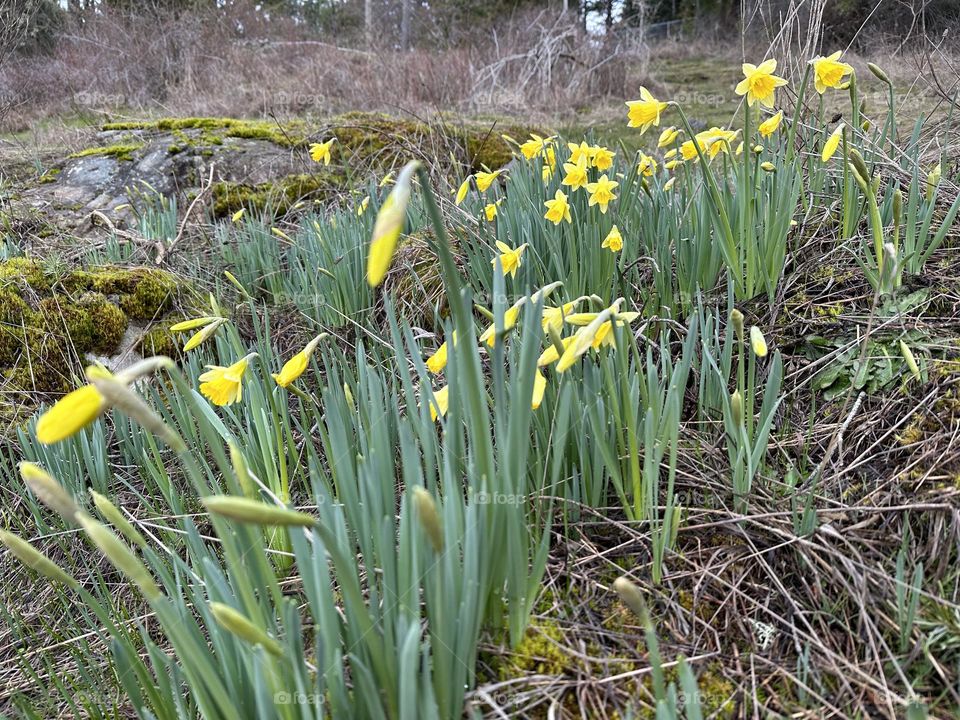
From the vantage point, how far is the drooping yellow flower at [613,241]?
2.07 meters

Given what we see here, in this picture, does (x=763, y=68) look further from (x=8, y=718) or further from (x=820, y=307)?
(x=8, y=718)

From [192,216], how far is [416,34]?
15346mm

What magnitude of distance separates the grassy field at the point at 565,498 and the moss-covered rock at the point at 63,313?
5cm

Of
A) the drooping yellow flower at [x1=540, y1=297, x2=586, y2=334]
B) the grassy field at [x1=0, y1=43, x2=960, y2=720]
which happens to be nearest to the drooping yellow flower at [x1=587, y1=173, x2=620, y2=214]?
the grassy field at [x1=0, y1=43, x2=960, y2=720]

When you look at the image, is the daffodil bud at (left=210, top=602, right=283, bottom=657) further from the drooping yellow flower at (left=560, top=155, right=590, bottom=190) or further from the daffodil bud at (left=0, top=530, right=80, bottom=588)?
the drooping yellow flower at (left=560, top=155, right=590, bottom=190)

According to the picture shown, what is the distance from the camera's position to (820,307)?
78.1 inches

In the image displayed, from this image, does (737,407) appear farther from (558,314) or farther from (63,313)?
(63,313)

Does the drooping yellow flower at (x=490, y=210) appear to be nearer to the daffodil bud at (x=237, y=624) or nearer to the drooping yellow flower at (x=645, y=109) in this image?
the drooping yellow flower at (x=645, y=109)

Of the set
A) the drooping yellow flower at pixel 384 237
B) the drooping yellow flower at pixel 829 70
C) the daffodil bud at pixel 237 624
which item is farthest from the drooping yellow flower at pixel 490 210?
the daffodil bud at pixel 237 624

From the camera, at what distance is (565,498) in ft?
4.29

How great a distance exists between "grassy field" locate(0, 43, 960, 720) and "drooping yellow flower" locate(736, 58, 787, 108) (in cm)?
2

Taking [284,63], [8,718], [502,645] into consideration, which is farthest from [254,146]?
[284,63]

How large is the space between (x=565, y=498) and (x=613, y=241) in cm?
108

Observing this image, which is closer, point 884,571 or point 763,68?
point 884,571
